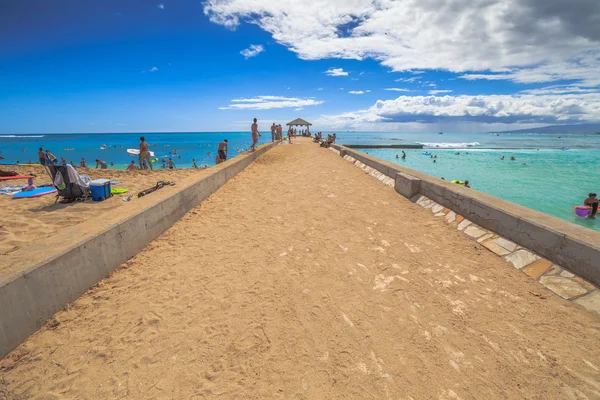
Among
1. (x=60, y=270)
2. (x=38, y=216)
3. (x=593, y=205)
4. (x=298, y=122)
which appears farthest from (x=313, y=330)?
(x=298, y=122)

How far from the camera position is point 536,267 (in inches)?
132

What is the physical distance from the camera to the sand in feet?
6.37

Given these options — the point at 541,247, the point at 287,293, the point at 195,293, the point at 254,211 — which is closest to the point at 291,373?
the point at 287,293

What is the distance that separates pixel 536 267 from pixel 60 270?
213 inches

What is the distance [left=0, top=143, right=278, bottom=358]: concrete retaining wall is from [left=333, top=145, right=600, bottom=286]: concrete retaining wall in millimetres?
5494

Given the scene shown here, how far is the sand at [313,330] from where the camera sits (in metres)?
1.94

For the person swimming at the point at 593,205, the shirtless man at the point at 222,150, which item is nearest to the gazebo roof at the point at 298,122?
the shirtless man at the point at 222,150

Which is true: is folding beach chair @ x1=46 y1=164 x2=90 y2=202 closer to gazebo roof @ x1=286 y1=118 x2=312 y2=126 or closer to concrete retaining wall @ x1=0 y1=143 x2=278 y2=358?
concrete retaining wall @ x1=0 y1=143 x2=278 y2=358

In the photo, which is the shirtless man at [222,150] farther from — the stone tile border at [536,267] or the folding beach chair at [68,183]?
the stone tile border at [536,267]

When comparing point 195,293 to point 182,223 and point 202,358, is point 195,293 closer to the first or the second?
point 202,358

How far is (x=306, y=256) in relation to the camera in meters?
3.81

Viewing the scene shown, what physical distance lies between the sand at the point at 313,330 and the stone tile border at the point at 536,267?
0.39ft

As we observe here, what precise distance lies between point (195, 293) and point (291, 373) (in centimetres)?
147

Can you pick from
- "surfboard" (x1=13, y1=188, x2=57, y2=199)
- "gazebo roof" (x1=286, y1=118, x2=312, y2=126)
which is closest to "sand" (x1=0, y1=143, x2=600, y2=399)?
"surfboard" (x1=13, y1=188, x2=57, y2=199)
